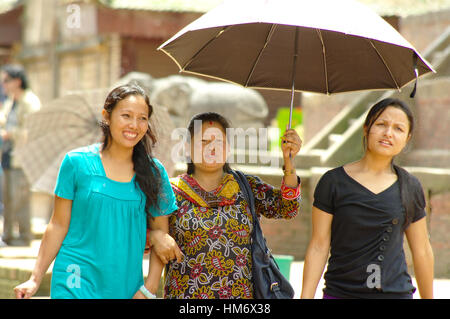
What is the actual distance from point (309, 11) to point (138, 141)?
40.3 inches

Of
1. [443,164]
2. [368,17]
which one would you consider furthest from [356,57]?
[443,164]

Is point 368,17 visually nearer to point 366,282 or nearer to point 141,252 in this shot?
point 366,282

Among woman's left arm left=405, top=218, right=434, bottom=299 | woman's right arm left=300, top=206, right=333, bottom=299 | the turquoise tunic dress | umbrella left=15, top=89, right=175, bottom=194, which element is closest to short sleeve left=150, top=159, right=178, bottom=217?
the turquoise tunic dress

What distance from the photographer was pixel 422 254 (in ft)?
12.0

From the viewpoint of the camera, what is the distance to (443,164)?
875 centimetres

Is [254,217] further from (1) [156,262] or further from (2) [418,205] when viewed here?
(2) [418,205]

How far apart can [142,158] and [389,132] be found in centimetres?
120

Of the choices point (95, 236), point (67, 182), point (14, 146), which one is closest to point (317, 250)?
point (95, 236)

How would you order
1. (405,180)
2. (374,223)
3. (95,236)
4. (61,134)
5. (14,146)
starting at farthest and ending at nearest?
(14,146) → (61,134) → (405,180) → (374,223) → (95,236)

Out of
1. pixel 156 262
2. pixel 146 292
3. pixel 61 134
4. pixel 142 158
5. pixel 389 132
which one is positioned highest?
pixel 61 134

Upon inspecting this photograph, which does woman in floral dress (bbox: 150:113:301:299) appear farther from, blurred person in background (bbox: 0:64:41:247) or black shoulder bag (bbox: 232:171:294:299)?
blurred person in background (bbox: 0:64:41:247)

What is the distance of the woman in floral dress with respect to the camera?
3693 mm

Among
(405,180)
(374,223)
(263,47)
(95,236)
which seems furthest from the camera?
(263,47)

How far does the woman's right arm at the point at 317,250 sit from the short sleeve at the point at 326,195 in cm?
2
